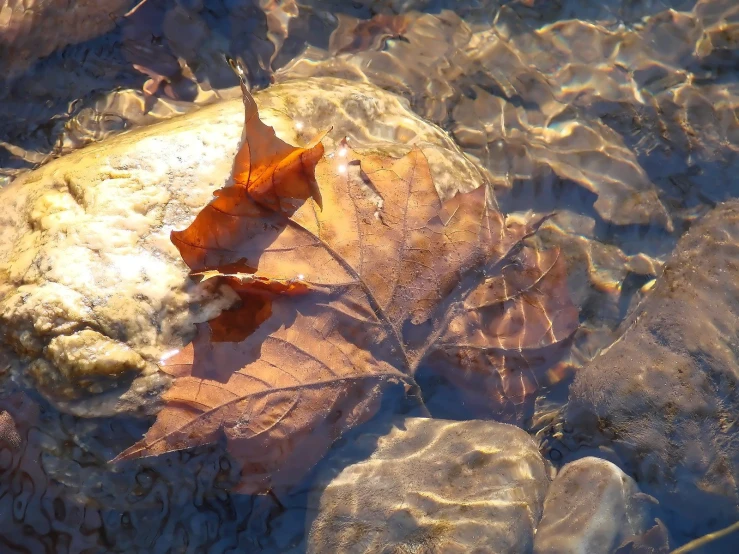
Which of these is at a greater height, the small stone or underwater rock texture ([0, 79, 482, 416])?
underwater rock texture ([0, 79, 482, 416])

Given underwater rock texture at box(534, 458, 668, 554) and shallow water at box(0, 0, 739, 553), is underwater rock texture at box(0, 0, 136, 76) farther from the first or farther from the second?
underwater rock texture at box(534, 458, 668, 554)

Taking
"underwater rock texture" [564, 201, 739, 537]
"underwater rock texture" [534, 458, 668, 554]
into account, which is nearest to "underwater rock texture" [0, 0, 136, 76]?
"underwater rock texture" [564, 201, 739, 537]

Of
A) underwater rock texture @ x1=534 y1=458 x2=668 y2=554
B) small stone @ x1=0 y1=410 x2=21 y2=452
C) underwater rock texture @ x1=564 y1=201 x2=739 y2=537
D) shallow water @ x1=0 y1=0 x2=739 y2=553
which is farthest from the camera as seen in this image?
shallow water @ x1=0 y1=0 x2=739 y2=553

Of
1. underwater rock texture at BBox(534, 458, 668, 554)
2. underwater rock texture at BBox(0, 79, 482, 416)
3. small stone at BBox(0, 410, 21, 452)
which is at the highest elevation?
underwater rock texture at BBox(0, 79, 482, 416)

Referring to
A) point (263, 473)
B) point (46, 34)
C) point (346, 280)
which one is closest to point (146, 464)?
point (263, 473)

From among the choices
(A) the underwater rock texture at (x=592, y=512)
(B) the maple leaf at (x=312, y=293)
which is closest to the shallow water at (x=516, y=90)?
(A) the underwater rock texture at (x=592, y=512)

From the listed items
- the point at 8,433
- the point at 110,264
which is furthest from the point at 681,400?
the point at 8,433

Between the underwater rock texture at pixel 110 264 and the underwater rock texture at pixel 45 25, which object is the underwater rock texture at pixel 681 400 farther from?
the underwater rock texture at pixel 45 25

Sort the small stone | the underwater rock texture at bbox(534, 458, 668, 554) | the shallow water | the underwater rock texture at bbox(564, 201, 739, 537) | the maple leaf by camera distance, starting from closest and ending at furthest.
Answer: the maple leaf < the small stone < the underwater rock texture at bbox(534, 458, 668, 554) < the underwater rock texture at bbox(564, 201, 739, 537) < the shallow water

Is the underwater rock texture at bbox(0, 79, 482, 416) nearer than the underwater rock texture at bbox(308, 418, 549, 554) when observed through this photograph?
Yes
